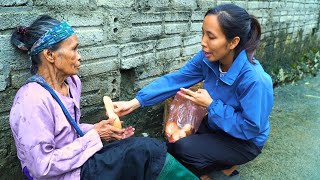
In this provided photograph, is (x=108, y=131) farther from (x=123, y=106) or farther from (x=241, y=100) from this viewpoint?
(x=241, y=100)

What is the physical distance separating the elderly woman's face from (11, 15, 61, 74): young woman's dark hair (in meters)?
0.04

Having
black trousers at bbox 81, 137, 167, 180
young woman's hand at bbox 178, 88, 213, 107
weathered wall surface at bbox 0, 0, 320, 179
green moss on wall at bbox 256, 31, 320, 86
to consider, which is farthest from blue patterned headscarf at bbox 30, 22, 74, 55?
green moss on wall at bbox 256, 31, 320, 86

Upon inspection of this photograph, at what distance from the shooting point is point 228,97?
261cm

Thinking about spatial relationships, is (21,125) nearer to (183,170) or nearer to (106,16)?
(183,170)

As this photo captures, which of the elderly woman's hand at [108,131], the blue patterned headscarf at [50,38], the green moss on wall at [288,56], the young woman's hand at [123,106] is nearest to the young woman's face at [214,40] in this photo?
the young woman's hand at [123,106]

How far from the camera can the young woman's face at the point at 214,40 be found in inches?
95.0

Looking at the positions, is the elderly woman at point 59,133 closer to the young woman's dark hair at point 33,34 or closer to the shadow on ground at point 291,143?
the young woman's dark hair at point 33,34

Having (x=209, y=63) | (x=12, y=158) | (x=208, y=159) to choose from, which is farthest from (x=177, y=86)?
(x=12, y=158)

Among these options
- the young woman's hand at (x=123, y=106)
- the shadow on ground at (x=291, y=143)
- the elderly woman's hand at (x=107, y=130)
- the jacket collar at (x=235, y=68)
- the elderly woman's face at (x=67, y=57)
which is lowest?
the shadow on ground at (x=291, y=143)

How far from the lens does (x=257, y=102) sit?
2.38m

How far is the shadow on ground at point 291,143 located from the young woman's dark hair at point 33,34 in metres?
2.22

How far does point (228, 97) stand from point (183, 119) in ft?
2.08

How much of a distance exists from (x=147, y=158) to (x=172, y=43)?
188cm

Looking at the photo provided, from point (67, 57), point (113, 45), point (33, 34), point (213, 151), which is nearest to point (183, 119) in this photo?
point (213, 151)
